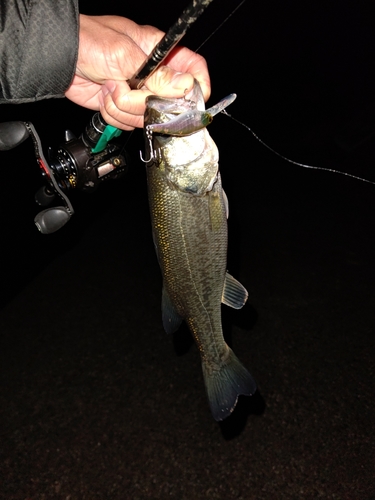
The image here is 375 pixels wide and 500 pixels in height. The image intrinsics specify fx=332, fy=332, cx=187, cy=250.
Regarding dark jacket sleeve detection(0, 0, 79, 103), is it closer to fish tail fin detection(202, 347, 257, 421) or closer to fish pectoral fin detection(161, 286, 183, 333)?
fish pectoral fin detection(161, 286, 183, 333)

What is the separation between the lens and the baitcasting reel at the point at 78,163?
5.00 ft

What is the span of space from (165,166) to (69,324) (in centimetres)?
264

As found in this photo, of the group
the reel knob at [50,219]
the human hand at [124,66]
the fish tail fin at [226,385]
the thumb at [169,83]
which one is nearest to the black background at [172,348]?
the fish tail fin at [226,385]

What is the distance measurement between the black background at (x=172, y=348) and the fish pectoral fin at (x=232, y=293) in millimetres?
1801

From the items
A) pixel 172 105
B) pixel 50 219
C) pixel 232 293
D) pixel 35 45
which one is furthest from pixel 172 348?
pixel 35 45

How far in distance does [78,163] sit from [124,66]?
0.52 metres

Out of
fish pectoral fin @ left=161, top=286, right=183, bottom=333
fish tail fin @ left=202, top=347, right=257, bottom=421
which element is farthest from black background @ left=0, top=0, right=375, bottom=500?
fish pectoral fin @ left=161, top=286, right=183, bottom=333

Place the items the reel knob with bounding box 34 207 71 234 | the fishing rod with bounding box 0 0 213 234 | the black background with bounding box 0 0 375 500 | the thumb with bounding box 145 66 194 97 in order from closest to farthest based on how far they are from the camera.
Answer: the thumb with bounding box 145 66 194 97, the fishing rod with bounding box 0 0 213 234, the reel knob with bounding box 34 207 71 234, the black background with bounding box 0 0 375 500

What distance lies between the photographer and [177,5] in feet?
24.8

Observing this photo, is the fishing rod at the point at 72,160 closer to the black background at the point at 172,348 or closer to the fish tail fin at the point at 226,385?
the fish tail fin at the point at 226,385

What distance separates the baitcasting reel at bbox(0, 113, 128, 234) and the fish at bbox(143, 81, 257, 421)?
42 centimetres

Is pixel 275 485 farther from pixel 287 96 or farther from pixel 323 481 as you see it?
pixel 287 96

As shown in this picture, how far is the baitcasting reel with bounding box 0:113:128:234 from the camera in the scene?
5.00ft

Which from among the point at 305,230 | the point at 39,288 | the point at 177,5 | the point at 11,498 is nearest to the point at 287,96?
the point at 177,5
